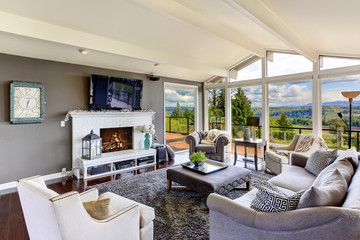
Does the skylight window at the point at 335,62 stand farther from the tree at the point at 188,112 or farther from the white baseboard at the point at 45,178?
the white baseboard at the point at 45,178

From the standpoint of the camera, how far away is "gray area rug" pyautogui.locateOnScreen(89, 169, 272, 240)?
2.24 metres

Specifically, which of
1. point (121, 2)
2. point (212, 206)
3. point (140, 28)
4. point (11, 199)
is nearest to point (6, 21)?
point (121, 2)

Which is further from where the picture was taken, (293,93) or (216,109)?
(216,109)

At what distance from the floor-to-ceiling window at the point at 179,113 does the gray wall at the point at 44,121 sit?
2191 millimetres

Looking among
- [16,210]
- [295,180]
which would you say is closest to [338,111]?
[295,180]

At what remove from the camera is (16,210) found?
274 centimetres

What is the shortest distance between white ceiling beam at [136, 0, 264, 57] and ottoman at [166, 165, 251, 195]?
2365 mm

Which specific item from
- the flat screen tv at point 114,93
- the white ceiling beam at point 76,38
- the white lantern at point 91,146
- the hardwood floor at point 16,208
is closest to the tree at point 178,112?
the flat screen tv at point 114,93

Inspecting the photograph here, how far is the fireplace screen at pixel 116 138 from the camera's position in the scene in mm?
4852

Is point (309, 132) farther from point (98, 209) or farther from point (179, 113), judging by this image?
point (98, 209)

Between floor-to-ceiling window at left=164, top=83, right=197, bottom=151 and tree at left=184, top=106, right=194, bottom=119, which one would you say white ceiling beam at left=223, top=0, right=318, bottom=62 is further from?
tree at left=184, top=106, right=194, bottom=119

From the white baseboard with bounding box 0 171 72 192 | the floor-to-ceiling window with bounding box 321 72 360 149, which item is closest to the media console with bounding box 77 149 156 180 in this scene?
the white baseboard with bounding box 0 171 72 192

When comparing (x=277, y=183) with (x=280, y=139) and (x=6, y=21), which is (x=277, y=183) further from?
(x=6, y=21)

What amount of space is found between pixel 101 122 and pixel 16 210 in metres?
2.27
